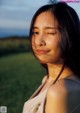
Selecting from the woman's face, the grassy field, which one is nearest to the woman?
the woman's face

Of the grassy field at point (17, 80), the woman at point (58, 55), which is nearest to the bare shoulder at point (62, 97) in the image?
the woman at point (58, 55)

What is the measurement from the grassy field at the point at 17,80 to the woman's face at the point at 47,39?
1545 mm

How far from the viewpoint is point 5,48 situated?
8.54 feet

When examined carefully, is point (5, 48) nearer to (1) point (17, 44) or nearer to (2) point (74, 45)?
(1) point (17, 44)

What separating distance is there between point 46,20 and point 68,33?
0.07 meters

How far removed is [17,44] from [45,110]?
1720 mm

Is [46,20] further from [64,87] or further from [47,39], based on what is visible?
[64,87]

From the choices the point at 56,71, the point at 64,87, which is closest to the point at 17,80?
the point at 56,71

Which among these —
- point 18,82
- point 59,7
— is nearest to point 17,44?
point 18,82

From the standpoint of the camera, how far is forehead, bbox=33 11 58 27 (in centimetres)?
95

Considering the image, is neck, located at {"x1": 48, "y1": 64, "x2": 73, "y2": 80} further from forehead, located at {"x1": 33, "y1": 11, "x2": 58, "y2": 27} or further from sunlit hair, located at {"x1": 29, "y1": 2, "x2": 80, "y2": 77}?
forehead, located at {"x1": 33, "y1": 11, "x2": 58, "y2": 27}

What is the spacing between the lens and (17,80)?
2590 mm

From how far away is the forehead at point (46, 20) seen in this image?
0.95 meters

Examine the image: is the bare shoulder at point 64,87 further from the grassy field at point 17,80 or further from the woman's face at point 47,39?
the grassy field at point 17,80
